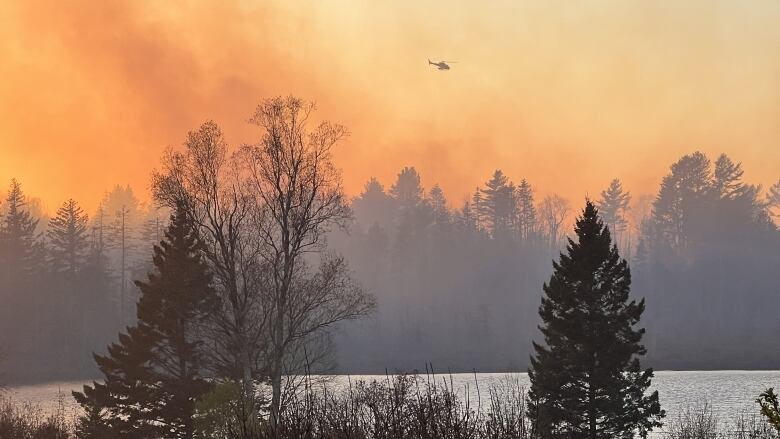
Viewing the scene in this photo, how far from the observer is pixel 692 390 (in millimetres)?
63656

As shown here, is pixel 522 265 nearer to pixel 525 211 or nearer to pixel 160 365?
pixel 525 211

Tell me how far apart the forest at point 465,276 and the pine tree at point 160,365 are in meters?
63.4

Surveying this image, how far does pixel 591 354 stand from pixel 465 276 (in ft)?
377

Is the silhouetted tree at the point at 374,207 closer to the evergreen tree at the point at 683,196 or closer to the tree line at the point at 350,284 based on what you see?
the tree line at the point at 350,284

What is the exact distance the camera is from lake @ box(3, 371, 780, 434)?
51.0 m

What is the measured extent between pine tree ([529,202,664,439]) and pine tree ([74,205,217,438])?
13155mm

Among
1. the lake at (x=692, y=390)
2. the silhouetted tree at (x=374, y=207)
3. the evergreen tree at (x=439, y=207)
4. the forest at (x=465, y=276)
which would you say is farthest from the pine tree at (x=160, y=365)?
the silhouetted tree at (x=374, y=207)

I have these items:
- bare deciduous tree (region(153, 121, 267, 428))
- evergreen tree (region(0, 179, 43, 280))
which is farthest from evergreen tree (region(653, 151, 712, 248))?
bare deciduous tree (region(153, 121, 267, 428))

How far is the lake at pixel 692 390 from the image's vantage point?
5097 cm

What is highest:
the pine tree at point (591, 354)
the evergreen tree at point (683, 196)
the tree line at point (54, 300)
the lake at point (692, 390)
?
the evergreen tree at point (683, 196)

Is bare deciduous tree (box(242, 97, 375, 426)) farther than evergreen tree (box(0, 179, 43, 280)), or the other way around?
evergreen tree (box(0, 179, 43, 280))

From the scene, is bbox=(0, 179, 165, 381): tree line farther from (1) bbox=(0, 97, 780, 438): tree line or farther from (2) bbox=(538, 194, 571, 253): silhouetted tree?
(2) bbox=(538, 194, 571, 253): silhouetted tree

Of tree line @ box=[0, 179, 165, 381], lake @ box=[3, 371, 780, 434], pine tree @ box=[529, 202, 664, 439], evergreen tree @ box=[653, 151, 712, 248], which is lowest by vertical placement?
lake @ box=[3, 371, 780, 434]

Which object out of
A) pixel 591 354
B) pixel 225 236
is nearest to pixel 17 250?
pixel 225 236
